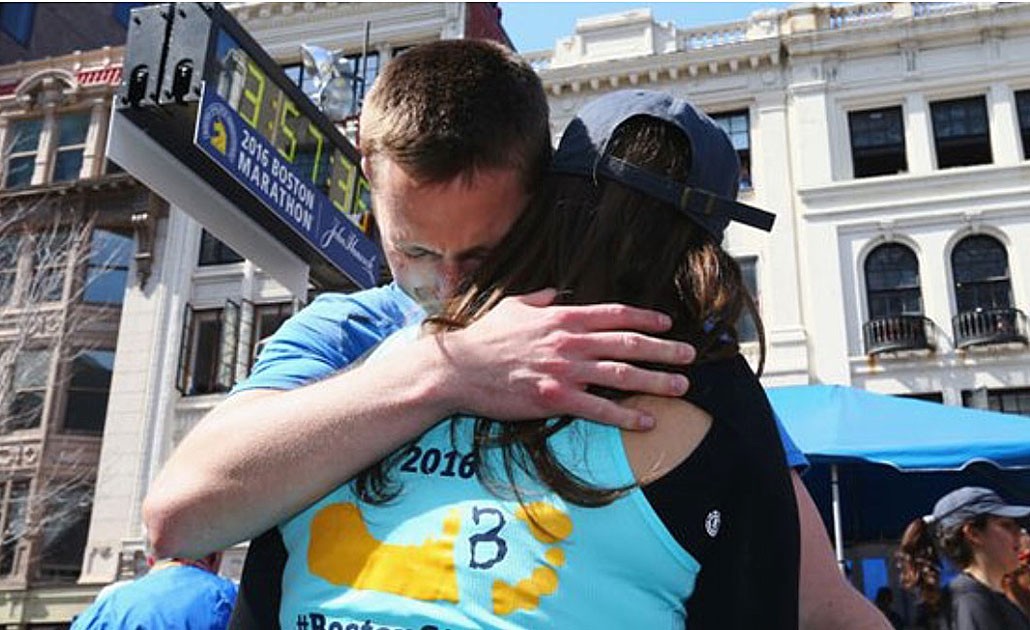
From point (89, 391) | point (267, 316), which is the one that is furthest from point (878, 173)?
point (89, 391)

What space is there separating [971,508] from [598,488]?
418cm

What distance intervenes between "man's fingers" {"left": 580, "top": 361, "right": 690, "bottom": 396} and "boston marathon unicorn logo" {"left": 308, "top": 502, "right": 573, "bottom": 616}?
0.48 feet

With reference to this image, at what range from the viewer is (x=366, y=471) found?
1.08m

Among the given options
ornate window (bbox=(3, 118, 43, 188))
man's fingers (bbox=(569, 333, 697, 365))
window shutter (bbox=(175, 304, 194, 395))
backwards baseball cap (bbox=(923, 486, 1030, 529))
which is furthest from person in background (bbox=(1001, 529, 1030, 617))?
ornate window (bbox=(3, 118, 43, 188))

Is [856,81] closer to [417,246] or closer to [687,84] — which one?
[687,84]

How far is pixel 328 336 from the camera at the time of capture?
4.17 feet

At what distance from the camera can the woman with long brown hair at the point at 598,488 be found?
3.21 feet

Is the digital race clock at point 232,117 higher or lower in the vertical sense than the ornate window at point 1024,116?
lower

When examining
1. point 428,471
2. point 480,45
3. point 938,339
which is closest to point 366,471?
point 428,471

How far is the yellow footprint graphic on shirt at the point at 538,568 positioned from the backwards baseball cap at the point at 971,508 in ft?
13.7

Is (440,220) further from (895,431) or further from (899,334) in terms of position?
(899,334)

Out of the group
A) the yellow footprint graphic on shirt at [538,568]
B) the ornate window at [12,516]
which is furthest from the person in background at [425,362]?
the ornate window at [12,516]

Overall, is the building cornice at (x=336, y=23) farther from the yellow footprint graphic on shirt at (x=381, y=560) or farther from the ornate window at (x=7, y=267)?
the yellow footprint graphic on shirt at (x=381, y=560)

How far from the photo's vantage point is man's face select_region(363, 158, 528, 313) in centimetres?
114
